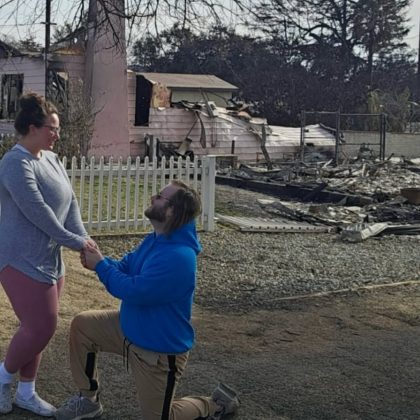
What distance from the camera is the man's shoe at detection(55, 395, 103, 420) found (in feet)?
12.5

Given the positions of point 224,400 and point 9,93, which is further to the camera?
point 9,93

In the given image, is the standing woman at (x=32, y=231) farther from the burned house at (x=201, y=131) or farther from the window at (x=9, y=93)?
the window at (x=9, y=93)

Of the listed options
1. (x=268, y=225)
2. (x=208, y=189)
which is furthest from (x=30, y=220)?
(x=268, y=225)

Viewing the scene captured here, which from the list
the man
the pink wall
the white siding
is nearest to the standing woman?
the man

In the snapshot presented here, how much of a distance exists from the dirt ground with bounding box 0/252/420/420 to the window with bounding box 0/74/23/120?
1615 centimetres

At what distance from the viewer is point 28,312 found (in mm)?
3770

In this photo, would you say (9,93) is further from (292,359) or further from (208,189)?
(292,359)

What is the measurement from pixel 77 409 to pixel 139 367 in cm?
55

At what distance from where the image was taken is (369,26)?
149 feet

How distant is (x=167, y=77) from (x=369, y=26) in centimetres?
1849

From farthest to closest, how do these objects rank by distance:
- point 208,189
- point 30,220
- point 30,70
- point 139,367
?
point 30,70, point 208,189, point 30,220, point 139,367

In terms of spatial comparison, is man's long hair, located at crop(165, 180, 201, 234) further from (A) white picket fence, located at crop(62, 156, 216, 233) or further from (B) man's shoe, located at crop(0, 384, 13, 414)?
(A) white picket fence, located at crop(62, 156, 216, 233)

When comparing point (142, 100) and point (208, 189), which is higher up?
point (142, 100)

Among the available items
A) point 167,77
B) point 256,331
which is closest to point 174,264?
point 256,331
